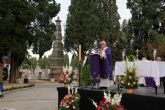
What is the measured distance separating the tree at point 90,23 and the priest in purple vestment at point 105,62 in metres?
45.2

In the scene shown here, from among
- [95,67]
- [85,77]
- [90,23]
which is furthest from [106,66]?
[90,23]

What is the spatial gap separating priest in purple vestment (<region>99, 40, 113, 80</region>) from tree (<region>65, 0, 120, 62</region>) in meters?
45.2

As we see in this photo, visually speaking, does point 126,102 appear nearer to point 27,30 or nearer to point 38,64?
point 27,30

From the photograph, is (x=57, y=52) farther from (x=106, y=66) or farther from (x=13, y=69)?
(x=106, y=66)

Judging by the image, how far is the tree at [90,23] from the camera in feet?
193

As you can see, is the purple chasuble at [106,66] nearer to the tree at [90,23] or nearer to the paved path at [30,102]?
the paved path at [30,102]

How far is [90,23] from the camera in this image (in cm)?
5881

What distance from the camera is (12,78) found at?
47.1 metres

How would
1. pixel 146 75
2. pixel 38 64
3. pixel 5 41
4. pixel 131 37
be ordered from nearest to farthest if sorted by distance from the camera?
1. pixel 146 75
2. pixel 5 41
3. pixel 131 37
4. pixel 38 64

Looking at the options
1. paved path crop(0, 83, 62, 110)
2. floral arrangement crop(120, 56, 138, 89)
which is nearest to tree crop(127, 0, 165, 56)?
paved path crop(0, 83, 62, 110)

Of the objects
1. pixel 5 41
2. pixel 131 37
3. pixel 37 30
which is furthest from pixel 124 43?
pixel 5 41

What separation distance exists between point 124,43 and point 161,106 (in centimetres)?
5330

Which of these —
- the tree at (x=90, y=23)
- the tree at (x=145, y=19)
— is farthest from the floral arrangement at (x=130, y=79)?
the tree at (x=90, y=23)

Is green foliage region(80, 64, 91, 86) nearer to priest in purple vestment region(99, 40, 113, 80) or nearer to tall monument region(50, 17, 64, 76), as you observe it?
priest in purple vestment region(99, 40, 113, 80)
